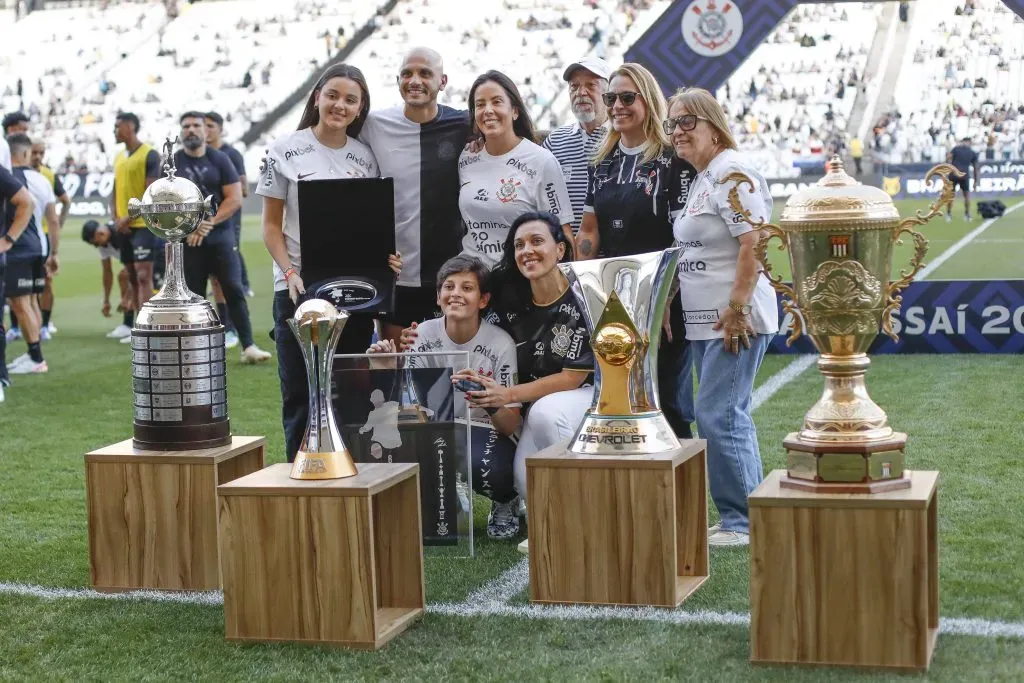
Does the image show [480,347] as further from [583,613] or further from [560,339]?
[583,613]

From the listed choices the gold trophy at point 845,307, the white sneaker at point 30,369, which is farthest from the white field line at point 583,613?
the white sneaker at point 30,369

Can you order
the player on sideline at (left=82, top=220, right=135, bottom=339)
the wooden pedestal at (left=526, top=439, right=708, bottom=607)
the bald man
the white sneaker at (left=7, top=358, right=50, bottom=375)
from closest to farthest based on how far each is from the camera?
the wooden pedestal at (left=526, top=439, right=708, bottom=607)
the bald man
the white sneaker at (left=7, top=358, right=50, bottom=375)
the player on sideline at (left=82, top=220, right=135, bottom=339)

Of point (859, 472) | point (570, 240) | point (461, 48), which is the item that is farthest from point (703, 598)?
point (461, 48)

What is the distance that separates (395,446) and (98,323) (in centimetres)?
899

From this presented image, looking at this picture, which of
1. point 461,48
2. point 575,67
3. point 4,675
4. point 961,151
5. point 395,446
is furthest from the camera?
point 461,48

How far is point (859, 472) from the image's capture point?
10.1ft

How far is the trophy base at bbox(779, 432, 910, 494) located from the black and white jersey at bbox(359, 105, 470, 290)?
1975 millimetres

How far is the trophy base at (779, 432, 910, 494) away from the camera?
3.06 metres

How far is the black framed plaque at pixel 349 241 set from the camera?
449 cm

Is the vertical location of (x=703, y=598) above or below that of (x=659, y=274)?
below

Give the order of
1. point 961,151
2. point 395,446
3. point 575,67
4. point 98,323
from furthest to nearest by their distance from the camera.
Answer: point 98,323 → point 961,151 → point 575,67 → point 395,446

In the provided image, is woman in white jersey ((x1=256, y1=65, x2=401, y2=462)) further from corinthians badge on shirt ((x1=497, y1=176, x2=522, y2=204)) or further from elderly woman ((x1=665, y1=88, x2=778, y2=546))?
elderly woman ((x1=665, y1=88, x2=778, y2=546))

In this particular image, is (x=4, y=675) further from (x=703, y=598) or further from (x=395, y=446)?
(x=703, y=598)

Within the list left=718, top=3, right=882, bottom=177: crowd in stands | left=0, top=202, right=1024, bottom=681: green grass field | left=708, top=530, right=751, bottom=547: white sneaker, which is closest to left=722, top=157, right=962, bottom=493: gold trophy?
left=0, top=202, right=1024, bottom=681: green grass field
